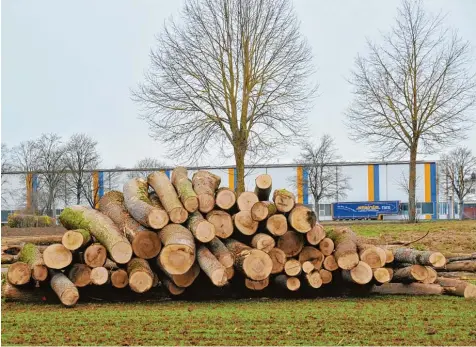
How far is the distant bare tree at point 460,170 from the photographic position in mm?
64688

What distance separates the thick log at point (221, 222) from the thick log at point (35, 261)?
2.80 meters

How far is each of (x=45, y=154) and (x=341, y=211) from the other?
943 inches

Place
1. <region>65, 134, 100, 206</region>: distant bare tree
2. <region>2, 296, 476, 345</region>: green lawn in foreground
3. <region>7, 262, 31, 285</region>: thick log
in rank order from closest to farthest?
<region>2, 296, 476, 345</region>: green lawn in foreground → <region>7, 262, 31, 285</region>: thick log → <region>65, 134, 100, 206</region>: distant bare tree

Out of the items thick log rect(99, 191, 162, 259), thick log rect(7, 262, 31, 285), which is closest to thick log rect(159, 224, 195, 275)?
thick log rect(99, 191, 162, 259)

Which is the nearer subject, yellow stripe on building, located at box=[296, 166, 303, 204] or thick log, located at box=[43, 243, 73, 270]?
thick log, located at box=[43, 243, 73, 270]

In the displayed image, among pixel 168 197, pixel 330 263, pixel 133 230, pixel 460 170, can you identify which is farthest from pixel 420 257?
pixel 460 170

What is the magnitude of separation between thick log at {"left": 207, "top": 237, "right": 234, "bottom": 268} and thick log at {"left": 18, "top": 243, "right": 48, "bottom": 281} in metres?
2.70

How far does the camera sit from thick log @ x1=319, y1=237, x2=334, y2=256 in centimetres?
1242

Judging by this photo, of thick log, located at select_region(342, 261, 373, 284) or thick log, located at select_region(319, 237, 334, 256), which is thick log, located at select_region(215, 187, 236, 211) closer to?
thick log, located at select_region(319, 237, 334, 256)

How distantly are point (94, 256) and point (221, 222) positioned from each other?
2127 millimetres

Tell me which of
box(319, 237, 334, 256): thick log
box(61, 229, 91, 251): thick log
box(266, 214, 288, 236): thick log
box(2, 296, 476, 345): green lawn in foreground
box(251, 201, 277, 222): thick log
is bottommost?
box(2, 296, 476, 345): green lawn in foreground

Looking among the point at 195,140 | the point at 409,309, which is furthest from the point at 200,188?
the point at 195,140

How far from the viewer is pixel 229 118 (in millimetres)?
30594

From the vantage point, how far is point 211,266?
11.6 m
